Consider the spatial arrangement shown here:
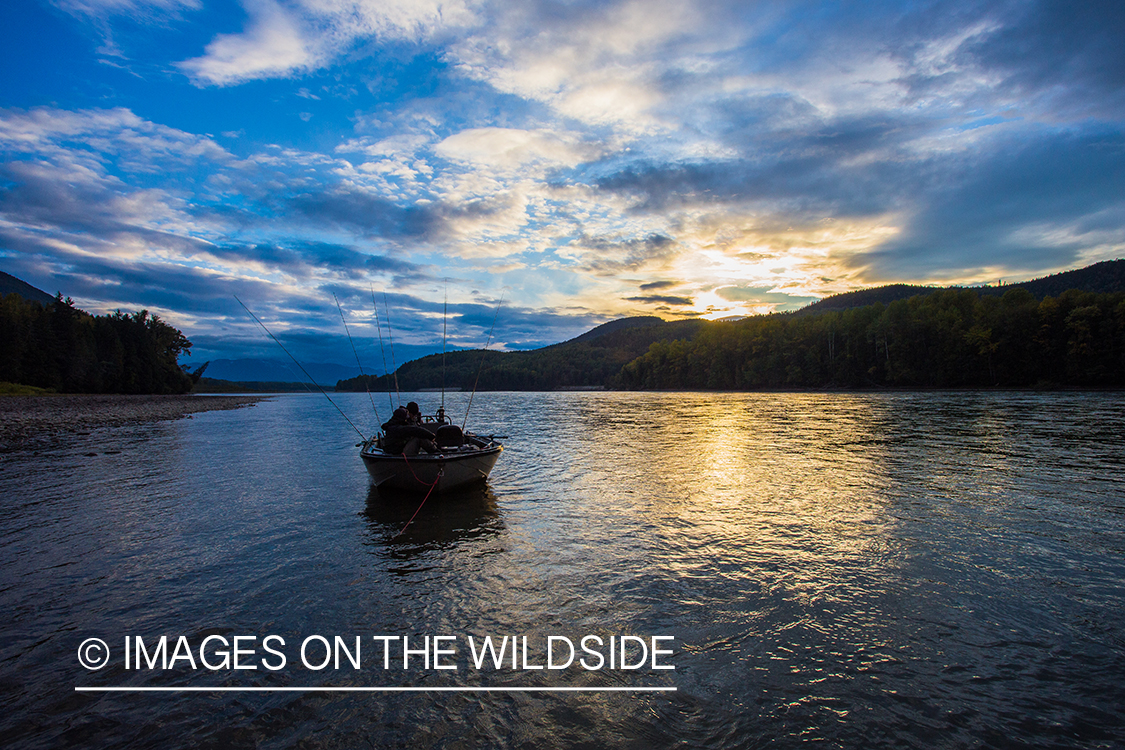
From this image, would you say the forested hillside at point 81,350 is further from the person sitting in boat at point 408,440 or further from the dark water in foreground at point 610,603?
the person sitting in boat at point 408,440

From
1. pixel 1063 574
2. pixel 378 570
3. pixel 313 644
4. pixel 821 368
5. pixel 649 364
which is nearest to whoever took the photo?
pixel 313 644

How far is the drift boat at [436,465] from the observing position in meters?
13.1

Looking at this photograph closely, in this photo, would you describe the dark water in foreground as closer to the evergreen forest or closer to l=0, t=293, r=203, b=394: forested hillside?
the evergreen forest

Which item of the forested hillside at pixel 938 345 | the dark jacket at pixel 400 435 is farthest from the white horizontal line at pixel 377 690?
the forested hillside at pixel 938 345

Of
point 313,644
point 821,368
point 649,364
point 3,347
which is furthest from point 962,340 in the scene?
point 3,347

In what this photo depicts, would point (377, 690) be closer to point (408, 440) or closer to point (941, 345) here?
point (408, 440)

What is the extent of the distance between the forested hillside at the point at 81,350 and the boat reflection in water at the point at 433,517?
317 feet

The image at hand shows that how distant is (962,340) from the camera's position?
84562 millimetres

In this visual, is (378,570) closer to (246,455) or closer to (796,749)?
(796,749)

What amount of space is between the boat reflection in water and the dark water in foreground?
0.36 ft

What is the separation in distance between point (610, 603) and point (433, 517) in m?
6.88

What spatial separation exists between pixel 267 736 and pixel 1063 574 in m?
11.1


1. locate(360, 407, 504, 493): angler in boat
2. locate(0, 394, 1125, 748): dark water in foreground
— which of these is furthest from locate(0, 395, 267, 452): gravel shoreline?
locate(360, 407, 504, 493): angler in boat

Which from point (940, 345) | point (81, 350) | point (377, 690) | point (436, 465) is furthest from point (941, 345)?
point (81, 350)
